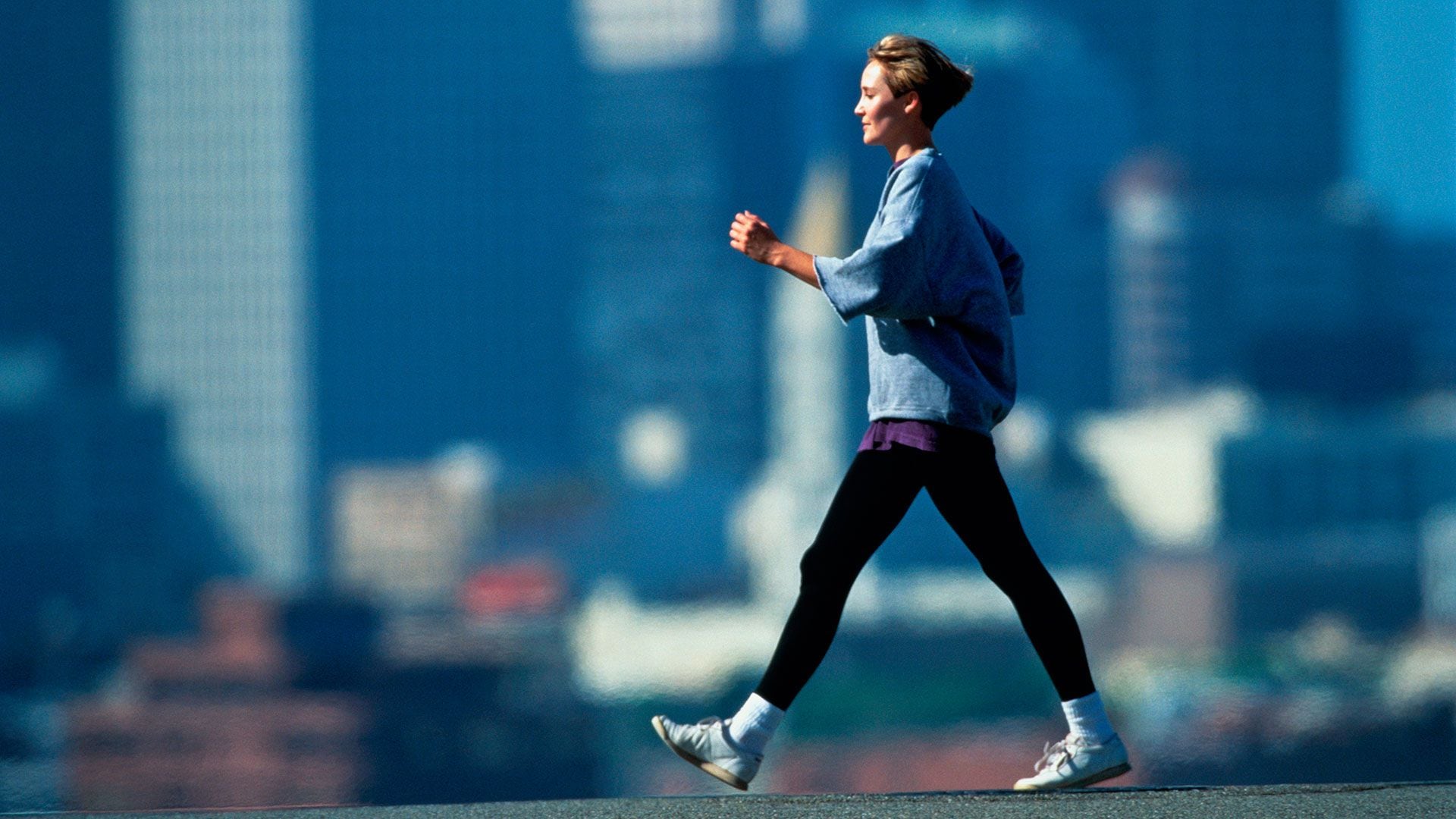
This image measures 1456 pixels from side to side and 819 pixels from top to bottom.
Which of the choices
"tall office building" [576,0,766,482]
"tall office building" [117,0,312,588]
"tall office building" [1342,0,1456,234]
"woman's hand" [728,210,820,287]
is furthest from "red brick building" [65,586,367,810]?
"woman's hand" [728,210,820,287]

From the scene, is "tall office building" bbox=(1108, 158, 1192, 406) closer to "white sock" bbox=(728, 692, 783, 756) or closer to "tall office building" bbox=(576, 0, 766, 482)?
"tall office building" bbox=(576, 0, 766, 482)

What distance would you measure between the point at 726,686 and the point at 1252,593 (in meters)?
23.7

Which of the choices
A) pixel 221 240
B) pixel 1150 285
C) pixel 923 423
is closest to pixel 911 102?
pixel 923 423

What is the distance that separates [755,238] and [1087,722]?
74 centimetres

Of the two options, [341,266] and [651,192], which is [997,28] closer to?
[651,192]

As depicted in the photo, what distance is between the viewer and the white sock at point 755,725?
7.59 feet

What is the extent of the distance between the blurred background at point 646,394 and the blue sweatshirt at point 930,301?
244ft

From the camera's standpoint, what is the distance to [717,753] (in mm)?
2312

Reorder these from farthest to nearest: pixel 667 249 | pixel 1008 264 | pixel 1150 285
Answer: pixel 667 249 < pixel 1150 285 < pixel 1008 264

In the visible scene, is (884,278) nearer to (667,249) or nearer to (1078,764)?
(1078,764)

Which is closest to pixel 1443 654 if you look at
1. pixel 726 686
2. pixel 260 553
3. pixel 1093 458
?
pixel 1093 458

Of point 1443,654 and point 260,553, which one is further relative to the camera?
point 260,553

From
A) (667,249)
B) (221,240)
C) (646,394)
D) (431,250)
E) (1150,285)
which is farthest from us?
(667,249)

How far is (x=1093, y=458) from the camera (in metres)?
89.9
